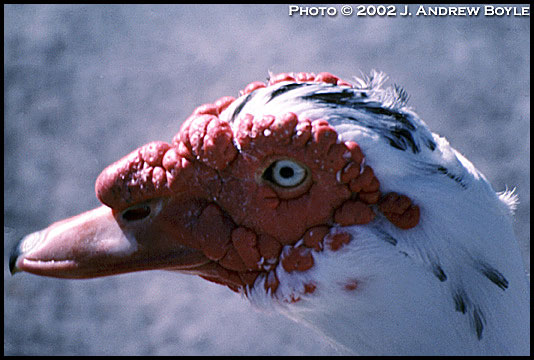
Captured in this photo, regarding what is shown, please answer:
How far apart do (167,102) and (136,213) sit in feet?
9.09

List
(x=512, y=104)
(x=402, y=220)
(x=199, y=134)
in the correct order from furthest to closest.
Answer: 1. (x=512, y=104)
2. (x=199, y=134)
3. (x=402, y=220)

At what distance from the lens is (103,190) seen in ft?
5.47

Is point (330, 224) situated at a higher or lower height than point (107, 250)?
higher

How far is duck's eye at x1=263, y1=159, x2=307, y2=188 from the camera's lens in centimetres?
155

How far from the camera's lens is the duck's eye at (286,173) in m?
1.55

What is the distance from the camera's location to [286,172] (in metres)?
1.57

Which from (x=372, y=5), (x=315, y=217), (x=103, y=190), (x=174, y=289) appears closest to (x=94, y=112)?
(x=174, y=289)

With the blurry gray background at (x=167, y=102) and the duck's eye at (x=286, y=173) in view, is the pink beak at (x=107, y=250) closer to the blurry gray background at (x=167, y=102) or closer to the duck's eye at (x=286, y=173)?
the duck's eye at (x=286, y=173)

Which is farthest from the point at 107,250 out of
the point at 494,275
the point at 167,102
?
the point at 167,102

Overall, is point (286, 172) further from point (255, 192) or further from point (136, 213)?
point (136, 213)

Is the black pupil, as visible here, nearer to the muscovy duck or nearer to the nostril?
the muscovy duck

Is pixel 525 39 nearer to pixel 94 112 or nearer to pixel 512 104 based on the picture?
pixel 512 104

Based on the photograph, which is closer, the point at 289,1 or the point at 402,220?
the point at 402,220

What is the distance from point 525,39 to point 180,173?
3.71 metres
